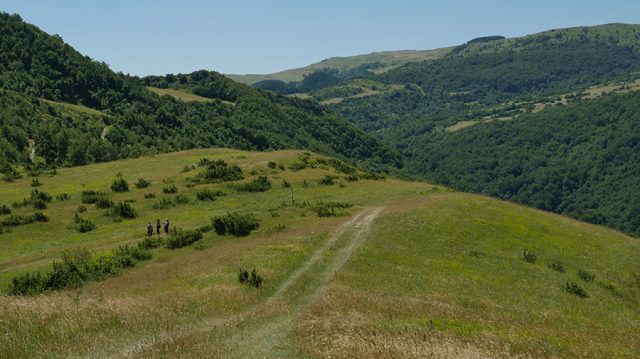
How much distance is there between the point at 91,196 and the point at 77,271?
119 feet

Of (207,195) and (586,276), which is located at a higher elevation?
(207,195)

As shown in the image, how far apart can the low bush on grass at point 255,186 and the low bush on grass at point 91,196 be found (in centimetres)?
1845

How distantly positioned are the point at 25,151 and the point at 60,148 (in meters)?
10.8

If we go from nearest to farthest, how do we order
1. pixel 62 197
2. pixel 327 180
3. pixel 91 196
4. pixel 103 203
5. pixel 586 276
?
pixel 586 276, pixel 103 203, pixel 91 196, pixel 62 197, pixel 327 180

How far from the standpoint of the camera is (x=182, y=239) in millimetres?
46000

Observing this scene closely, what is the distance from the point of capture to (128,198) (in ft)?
234

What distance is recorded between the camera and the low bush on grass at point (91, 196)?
6912 cm

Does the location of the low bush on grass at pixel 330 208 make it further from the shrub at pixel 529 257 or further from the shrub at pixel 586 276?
the shrub at pixel 586 276

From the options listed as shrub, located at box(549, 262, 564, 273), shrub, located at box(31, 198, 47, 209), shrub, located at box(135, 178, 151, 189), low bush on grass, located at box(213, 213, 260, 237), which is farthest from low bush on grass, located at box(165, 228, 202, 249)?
shrub, located at box(135, 178, 151, 189)

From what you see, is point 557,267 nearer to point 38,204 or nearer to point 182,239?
point 182,239

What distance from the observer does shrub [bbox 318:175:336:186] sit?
78.4 meters

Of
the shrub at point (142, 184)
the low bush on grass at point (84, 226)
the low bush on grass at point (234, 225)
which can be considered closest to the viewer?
the low bush on grass at point (234, 225)

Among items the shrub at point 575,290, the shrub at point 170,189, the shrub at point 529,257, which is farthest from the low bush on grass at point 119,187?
the shrub at point 575,290

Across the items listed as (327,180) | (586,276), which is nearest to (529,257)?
(586,276)
